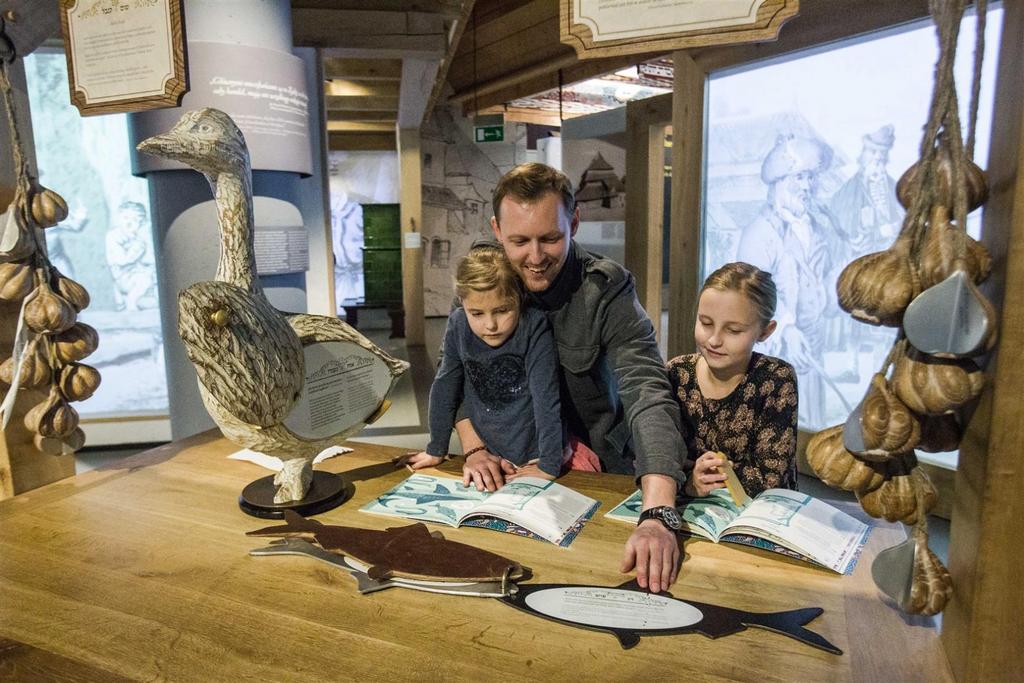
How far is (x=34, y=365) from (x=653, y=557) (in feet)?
3.53

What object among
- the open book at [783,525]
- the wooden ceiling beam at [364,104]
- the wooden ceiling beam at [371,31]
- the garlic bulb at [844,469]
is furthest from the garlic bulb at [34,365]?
the wooden ceiling beam at [364,104]

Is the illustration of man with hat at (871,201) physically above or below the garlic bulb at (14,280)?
above

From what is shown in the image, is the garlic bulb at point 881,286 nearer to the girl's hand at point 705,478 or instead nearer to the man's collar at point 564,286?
the girl's hand at point 705,478

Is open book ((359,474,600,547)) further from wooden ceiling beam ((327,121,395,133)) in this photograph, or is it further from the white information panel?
wooden ceiling beam ((327,121,395,133))

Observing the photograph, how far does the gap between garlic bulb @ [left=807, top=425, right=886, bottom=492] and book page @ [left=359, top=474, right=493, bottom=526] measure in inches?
22.6

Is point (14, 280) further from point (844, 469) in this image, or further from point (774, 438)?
point (774, 438)

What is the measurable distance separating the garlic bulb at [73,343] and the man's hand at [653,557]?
3.24ft

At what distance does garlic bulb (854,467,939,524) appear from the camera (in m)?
0.61

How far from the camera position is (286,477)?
1.09m

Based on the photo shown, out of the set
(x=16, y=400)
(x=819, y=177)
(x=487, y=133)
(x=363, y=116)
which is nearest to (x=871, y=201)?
(x=819, y=177)

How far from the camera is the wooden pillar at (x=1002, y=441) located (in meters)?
0.55

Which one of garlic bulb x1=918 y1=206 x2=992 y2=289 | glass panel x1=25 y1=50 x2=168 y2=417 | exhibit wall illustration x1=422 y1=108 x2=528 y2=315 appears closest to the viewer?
garlic bulb x1=918 y1=206 x2=992 y2=289

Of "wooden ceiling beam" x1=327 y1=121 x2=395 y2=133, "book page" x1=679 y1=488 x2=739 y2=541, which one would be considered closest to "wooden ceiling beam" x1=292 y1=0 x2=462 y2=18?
"book page" x1=679 y1=488 x2=739 y2=541

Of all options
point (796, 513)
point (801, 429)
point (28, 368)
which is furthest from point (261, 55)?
point (801, 429)
